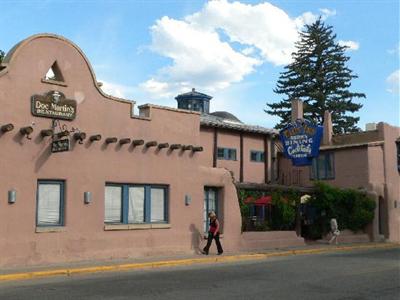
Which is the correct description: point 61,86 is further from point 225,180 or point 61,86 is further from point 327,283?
point 327,283

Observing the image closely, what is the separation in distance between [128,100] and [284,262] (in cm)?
736

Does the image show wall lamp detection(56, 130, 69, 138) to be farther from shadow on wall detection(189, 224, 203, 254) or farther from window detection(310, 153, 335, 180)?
window detection(310, 153, 335, 180)

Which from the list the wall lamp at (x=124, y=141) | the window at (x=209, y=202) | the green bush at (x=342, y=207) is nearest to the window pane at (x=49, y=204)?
the wall lamp at (x=124, y=141)

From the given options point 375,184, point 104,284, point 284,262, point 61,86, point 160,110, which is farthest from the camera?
point 375,184

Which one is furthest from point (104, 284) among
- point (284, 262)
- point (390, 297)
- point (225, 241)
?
point (225, 241)

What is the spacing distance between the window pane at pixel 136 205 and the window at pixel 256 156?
16.8m

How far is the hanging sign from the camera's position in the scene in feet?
51.1

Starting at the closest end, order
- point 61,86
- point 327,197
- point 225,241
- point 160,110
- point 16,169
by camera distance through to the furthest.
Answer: point 16,169
point 61,86
point 160,110
point 225,241
point 327,197

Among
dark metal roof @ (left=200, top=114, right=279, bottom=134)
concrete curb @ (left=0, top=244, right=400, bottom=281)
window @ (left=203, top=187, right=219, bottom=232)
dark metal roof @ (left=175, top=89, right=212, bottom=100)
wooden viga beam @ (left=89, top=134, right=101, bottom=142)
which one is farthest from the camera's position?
dark metal roof @ (left=175, top=89, right=212, bottom=100)

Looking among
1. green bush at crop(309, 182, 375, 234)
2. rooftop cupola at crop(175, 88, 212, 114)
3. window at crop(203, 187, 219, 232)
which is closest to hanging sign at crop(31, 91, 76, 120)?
window at crop(203, 187, 219, 232)

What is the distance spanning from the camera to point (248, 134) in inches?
1347

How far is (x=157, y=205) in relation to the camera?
1884 centimetres

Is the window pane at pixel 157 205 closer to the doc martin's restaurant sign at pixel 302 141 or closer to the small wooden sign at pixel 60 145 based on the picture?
the small wooden sign at pixel 60 145

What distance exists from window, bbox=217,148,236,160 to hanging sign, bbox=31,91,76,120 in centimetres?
1656
